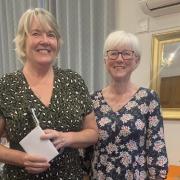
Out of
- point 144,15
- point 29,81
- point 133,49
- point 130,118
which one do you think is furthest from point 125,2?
point 29,81

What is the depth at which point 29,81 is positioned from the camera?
1311 mm

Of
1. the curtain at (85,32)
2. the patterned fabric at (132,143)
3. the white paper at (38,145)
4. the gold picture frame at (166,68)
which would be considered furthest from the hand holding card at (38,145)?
the curtain at (85,32)

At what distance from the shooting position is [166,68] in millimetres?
2354

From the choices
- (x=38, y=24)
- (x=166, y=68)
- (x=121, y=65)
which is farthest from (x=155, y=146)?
(x=166, y=68)

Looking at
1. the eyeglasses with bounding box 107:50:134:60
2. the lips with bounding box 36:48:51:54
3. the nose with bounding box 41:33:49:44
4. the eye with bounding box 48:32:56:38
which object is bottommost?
the eyeglasses with bounding box 107:50:134:60

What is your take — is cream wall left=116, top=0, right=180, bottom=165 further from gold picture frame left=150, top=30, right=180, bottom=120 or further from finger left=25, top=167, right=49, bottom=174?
finger left=25, top=167, right=49, bottom=174

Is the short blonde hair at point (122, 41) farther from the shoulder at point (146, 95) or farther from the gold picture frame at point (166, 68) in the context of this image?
the gold picture frame at point (166, 68)

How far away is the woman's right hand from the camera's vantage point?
1150 mm

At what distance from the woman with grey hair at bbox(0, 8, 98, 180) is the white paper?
0.06ft

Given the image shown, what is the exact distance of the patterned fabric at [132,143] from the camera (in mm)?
1480

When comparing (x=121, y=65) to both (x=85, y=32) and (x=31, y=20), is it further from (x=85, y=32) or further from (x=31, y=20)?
(x=85, y=32)

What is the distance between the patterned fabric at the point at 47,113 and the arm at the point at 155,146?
1.13 ft

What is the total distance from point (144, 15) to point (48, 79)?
1.38 meters

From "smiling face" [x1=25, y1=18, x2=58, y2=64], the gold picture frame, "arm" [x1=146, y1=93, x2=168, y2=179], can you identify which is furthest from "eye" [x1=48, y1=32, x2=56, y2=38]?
the gold picture frame
